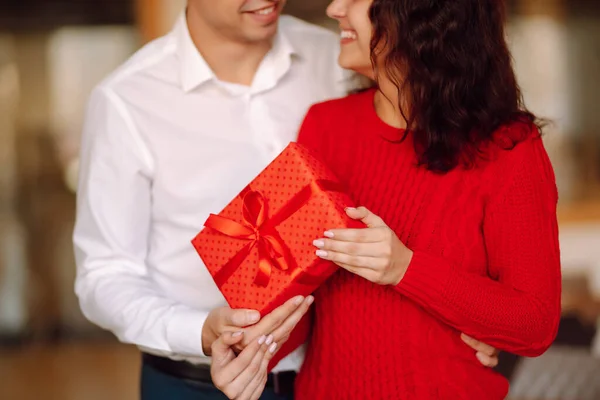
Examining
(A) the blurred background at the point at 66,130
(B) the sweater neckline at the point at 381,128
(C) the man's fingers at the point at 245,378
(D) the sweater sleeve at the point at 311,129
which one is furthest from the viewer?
(A) the blurred background at the point at 66,130

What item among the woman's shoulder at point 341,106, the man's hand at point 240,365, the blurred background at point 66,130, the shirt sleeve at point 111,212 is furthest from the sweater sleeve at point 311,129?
the blurred background at point 66,130

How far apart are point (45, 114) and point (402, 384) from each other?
4.18 metres

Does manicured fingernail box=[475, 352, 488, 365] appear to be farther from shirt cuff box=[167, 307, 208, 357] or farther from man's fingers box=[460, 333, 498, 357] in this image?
shirt cuff box=[167, 307, 208, 357]

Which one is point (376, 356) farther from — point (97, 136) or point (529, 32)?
point (529, 32)

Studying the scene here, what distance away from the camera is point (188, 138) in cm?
170

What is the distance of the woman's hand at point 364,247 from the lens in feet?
4.23

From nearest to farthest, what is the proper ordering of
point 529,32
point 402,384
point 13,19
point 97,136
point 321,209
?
point 321,209 → point 402,384 → point 97,136 → point 529,32 → point 13,19

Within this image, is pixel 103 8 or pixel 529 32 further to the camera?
pixel 103 8

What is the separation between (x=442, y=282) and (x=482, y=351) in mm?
191

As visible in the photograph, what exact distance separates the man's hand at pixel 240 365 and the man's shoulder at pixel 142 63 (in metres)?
0.64

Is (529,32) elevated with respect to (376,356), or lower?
lower

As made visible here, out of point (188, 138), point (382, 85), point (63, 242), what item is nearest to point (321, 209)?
point (382, 85)

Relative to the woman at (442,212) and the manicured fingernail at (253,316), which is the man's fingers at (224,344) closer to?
the manicured fingernail at (253,316)

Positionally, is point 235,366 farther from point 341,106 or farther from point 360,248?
point 341,106
